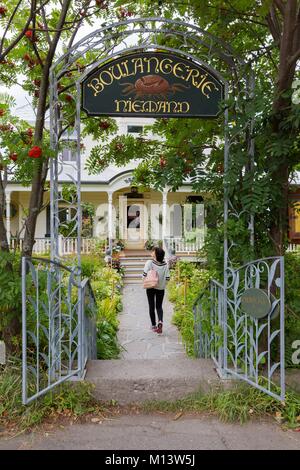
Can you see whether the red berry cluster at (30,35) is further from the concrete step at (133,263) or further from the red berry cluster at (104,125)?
the concrete step at (133,263)

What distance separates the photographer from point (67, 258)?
4238 millimetres

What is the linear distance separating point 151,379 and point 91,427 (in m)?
0.71

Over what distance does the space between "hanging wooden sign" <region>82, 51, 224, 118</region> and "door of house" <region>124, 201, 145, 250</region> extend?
43.7 ft

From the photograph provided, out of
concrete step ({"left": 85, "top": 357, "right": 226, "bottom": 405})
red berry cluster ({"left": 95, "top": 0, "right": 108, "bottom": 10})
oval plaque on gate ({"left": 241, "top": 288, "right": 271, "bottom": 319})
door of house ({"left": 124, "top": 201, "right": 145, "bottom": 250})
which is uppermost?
red berry cluster ({"left": 95, "top": 0, "right": 108, "bottom": 10})

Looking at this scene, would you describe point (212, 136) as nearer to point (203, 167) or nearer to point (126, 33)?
point (203, 167)

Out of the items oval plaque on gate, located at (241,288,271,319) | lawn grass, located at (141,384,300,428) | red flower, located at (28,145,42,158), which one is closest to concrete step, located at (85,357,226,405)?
lawn grass, located at (141,384,300,428)

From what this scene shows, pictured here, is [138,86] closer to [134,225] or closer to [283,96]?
[283,96]

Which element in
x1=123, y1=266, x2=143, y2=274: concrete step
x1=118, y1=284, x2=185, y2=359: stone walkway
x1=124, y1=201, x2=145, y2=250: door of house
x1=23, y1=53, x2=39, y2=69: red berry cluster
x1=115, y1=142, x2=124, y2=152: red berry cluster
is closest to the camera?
x1=23, y1=53, x2=39, y2=69: red berry cluster

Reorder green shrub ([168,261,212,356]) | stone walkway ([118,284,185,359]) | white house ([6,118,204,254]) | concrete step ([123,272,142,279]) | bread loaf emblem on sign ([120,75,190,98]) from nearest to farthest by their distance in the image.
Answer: bread loaf emblem on sign ([120,75,190,98])
stone walkway ([118,284,185,359])
green shrub ([168,261,212,356])
concrete step ([123,272,142,279])
white house ([6,118,204,254])

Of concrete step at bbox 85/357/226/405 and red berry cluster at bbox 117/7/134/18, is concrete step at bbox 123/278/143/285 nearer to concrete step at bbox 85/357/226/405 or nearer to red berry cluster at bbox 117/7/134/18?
red berry cluster at bbox 117/7/134/18

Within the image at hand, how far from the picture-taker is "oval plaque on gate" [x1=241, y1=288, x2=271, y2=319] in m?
3.50

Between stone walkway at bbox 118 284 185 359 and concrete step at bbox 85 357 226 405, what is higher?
concrete step at bbox 85 357 226 405

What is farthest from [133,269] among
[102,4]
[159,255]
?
[102,4]

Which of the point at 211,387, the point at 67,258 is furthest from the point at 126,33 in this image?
the point at 211,387
